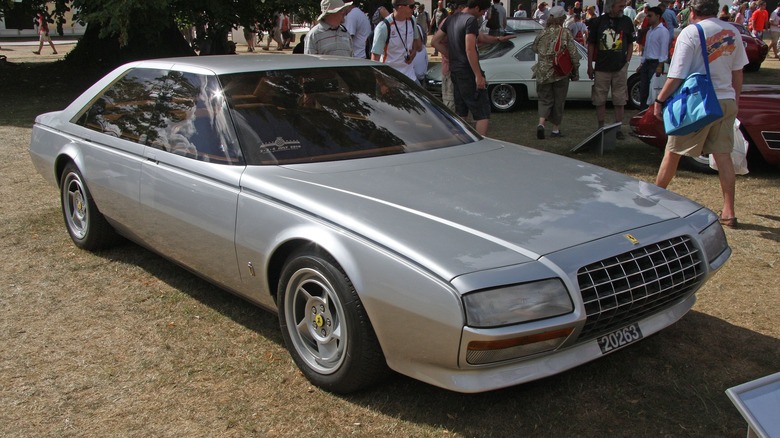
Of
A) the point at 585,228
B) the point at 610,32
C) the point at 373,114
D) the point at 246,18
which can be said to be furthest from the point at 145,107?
the point at 246,18

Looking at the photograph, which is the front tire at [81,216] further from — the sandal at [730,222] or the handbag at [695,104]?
the sandal at [730,222]

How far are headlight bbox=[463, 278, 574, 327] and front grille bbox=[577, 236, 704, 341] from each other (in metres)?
0.14

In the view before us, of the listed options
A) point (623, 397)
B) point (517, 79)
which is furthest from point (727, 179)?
point (517, 79)

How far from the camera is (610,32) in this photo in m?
9.35

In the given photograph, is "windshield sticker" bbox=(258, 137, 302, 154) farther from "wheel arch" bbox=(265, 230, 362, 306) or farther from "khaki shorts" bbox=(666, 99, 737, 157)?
"khaki shorts" bbox=(666, 99, 737, 157)

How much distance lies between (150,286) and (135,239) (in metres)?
0.32

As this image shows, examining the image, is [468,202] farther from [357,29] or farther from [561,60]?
[357,29]

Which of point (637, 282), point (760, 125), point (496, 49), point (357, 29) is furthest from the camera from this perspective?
point (496, 49)

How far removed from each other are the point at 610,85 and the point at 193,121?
263 inches

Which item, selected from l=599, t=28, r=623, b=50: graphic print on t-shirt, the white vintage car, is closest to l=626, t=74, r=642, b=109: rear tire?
the white vintage car

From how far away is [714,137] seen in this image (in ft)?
18.9

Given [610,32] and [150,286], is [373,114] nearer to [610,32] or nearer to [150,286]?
[150,286]

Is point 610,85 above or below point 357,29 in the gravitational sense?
below

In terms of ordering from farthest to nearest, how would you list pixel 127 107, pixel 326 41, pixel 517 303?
1. pixel 326 41
2. pixel 127 107
3. pixel 517 303
